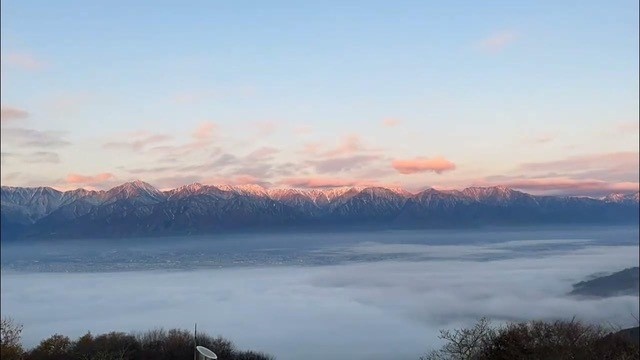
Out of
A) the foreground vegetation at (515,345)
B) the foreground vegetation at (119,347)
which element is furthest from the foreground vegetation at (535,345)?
the foreground vegetation at (119,347)

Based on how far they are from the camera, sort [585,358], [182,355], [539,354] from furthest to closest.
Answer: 1. [182,355]
2. [539,354]
3. [585,358]

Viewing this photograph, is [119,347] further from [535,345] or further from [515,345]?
[535,345]

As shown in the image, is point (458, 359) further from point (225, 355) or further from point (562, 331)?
point (225, 355)

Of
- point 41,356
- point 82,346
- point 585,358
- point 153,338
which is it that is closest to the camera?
point 585,358

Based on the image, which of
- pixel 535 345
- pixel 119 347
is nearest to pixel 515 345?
pixel 535 345

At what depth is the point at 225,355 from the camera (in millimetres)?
113500

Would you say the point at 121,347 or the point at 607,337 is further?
the point at 121,347

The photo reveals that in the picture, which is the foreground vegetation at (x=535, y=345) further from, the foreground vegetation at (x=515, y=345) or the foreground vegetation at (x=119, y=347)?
the foreground vegetation at (x=119, y=347)

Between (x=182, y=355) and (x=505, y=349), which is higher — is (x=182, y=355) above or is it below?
below

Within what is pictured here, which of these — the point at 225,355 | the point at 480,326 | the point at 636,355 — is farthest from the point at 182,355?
the point at 636,355

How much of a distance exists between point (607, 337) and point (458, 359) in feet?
84.0

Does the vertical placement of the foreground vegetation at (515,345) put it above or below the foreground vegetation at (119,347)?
above

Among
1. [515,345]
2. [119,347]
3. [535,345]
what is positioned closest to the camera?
[535,345]

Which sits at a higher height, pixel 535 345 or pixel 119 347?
pixel 535 345
